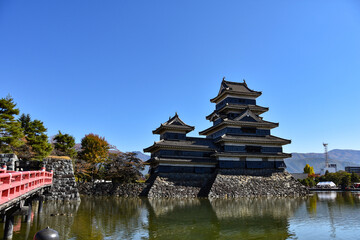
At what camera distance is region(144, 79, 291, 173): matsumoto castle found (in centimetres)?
3300

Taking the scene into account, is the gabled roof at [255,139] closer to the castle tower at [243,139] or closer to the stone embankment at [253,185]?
the castle tower at [243,139]

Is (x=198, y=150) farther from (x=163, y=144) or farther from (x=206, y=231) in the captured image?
(x=206, y=231)

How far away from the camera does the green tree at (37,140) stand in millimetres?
23812

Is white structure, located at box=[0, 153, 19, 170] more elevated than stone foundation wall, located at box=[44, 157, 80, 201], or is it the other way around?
white structure, located at box=[0, 153, 19, 170]

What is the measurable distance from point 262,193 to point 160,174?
41.6 ft

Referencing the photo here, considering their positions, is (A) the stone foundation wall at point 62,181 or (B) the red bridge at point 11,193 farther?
(A) the stone foundation wall at point 62,181

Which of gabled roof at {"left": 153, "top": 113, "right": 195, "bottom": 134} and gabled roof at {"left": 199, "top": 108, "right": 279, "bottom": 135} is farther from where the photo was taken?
gabled roof at {"left": 199, "top": 108, "right": 279, "bottom": 135}

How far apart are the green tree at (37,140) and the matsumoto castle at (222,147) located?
39.7 feet

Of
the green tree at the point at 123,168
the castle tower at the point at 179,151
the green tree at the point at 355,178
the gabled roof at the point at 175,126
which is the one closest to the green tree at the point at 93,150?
the green tree at the point at 123,168

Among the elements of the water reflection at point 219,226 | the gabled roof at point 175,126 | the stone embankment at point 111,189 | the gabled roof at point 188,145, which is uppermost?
the gabled roof at point 175,126

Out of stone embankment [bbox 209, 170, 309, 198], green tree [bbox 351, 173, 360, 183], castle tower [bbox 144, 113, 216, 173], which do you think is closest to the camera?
stone embankment [bbox 209, 170, 309, 198]

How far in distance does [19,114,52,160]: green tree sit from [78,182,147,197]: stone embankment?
8225 millimetres

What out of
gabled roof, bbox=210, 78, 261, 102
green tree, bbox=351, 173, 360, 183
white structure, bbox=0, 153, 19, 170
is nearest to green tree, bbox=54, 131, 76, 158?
white structure, bbox=0, 153, 19, 170

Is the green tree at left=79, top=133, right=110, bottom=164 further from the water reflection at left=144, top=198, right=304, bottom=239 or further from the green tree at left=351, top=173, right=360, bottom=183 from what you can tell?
the green tree at left=351, top=173, right=360, bottom=183
